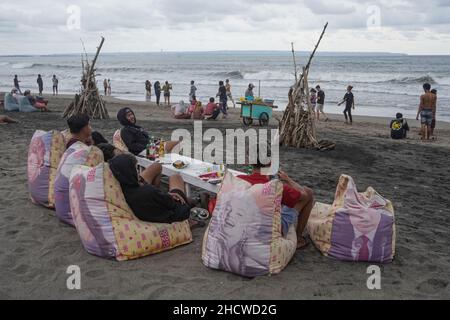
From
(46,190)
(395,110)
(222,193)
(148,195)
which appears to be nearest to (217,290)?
(222,193)

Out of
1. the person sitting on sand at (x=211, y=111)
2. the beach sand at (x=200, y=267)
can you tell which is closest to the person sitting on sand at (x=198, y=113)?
the person sitting on sand at (x=211, y=111)

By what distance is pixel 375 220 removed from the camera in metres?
4.08

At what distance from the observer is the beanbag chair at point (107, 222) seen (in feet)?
13.4

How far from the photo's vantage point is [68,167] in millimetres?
4820

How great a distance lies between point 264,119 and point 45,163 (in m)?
9.30

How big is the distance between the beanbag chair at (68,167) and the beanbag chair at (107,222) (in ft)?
1.93

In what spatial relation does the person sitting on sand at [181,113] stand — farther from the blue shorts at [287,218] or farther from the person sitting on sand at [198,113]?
the blue shorts at [287,218]

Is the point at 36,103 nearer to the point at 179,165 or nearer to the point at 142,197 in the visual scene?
the point at 179,165

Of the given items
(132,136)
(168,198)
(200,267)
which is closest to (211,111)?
(132,136)

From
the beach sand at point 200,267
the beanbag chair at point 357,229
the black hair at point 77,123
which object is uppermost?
the black hair at point 77,123

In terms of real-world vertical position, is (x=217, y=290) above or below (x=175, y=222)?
below
